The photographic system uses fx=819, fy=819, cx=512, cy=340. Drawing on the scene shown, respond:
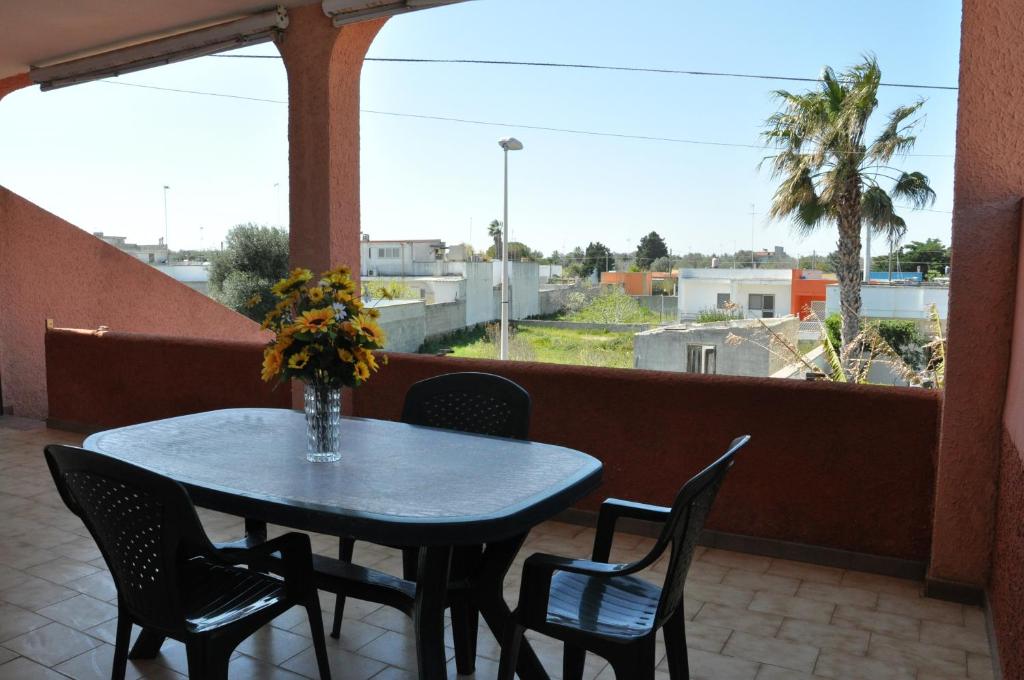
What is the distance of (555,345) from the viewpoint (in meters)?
22.8

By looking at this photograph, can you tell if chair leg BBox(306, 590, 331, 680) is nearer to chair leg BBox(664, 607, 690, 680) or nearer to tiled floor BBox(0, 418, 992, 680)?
tiled floor BBox(0, 418, 992, 680)

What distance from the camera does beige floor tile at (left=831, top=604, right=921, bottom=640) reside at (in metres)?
2.63

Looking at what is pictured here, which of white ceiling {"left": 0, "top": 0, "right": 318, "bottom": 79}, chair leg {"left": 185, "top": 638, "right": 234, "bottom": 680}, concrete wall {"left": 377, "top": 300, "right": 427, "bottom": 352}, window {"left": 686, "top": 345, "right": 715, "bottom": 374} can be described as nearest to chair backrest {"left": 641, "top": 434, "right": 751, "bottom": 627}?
chair leg {"left": 185, "top": 638, "right": 234, "bottom": 680}

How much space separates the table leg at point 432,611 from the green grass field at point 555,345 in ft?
63.5

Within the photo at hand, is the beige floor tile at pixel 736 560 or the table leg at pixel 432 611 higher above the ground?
the table leg at pixel 432 611

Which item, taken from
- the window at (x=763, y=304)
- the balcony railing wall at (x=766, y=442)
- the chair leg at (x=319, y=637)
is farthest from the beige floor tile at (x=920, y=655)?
the window at (x=763, y=304)

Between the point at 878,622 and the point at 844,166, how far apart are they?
1006cm

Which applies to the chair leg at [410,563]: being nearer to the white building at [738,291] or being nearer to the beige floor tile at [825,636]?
the beige floor tile at [825,636]

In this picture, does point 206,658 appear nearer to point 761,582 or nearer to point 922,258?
point 761,582

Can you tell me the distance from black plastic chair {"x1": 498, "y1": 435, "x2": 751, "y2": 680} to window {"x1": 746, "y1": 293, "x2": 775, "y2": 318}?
2230cm

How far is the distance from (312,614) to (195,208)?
29.2 metres

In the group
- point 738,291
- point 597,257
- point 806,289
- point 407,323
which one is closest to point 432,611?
point 407,323

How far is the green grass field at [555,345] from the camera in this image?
21.8 m

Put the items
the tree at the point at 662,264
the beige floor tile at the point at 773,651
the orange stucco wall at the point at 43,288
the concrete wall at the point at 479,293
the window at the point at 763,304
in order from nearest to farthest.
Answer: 1. the beige floor tile at the point at 773,651
2. the orange stucco wall at the point at 43,288
3. the concrete wall at the point at 479,293
4. the window at the point at 763,304
5. the tree at the point at 662,264
